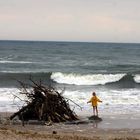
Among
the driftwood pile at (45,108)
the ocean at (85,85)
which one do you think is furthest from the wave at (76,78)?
the driftwood pile at (45,108)

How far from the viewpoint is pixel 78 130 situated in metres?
15.6

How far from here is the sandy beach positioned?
43.1 ft

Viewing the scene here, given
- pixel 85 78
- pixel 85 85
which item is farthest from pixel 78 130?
pixel 85 78

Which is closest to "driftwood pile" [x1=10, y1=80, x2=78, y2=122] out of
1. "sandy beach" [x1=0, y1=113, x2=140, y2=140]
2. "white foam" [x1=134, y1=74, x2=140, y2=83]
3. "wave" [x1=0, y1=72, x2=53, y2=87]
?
"sandy beach" [x1=0, y1=113, x2=140, y2=140]

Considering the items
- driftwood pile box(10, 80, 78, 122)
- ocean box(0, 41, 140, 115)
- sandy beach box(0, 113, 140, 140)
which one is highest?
ocean box(0, 41, 140, 115)

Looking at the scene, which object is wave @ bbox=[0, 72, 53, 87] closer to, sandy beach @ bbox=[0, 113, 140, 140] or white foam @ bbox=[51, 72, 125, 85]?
white foam @ bbox=[51, 72, 125, 85]

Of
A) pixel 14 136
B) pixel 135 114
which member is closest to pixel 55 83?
pixel 135 114

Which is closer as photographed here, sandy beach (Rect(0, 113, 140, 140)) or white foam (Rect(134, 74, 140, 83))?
sandy beach (Rect(0, 113, 140, 140))

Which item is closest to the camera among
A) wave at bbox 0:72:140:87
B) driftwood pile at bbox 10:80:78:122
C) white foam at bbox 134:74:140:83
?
driftwood pile at bbox 10:80:78:122

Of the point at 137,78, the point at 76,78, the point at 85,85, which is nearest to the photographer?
the point at 85,85

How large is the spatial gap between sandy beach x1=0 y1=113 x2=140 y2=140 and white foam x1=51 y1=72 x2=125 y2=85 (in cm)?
1824

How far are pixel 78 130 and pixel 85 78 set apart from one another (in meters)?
22.6

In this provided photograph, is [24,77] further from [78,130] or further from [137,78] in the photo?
[78,130]

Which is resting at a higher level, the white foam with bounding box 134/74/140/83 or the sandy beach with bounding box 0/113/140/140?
the white foam with bounding box 134/74/140/83
